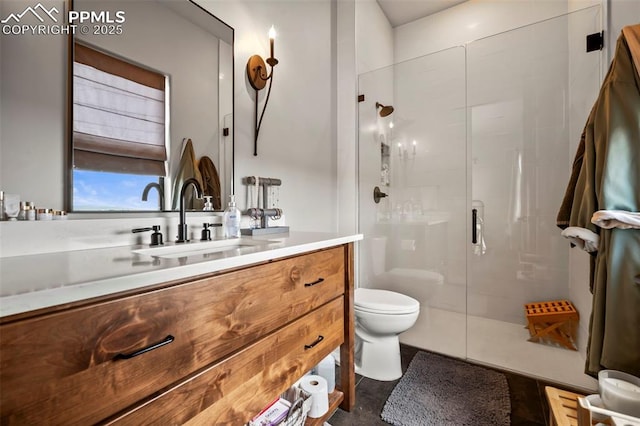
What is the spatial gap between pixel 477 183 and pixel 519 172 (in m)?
0.29

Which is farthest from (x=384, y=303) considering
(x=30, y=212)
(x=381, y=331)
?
(x=30, y=212)

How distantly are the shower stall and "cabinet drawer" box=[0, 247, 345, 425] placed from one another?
1650mm

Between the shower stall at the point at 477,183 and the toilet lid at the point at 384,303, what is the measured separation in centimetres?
41

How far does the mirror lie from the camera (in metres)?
0.97

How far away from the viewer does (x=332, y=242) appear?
1227mm

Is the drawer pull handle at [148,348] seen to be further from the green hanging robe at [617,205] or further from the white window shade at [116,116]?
the green hanging robe at [617,205]

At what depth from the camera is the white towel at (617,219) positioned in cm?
97

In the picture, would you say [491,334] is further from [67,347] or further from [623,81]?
[67,347]

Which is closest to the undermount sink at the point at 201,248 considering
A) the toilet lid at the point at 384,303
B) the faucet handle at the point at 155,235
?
the faucet handle at the point at 155,235

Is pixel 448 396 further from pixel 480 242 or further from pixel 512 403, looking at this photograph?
pixel 480 242

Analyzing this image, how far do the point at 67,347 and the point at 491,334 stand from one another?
2.48m

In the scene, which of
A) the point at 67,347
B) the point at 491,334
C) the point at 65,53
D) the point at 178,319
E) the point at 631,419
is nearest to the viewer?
the point at 67,347

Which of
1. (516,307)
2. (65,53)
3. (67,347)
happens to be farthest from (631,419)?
(65,53)

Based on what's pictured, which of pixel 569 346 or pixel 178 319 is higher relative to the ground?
pixel 178 319
